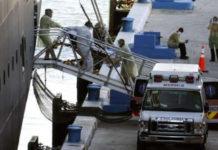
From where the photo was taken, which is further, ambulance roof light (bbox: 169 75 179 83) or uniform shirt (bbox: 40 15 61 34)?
uniform shirt (bbox: 40 15 61 34)

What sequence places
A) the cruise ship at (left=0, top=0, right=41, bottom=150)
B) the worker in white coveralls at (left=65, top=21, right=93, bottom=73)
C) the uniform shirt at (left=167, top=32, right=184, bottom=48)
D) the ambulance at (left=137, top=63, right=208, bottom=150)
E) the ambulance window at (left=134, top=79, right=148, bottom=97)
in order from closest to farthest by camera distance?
the cruise ship at (left=0, top=0, right=41, bottom=150), the ambulance at (left=137, top=63, right=208, bottom=150), the ambulance window at (left=134, top=79, right=148, bottom=97), the worker in white coveralls at (left=65, top=21, right=93, bottom=73), the uniform shirt at (left=167, top=32, right=184, bottom=48)

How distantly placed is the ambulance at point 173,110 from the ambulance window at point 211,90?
175 centimetres

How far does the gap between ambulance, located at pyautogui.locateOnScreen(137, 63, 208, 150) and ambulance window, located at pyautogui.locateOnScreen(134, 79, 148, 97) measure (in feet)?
6.29

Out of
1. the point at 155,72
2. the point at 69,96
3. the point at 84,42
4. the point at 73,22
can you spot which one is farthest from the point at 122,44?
the point at 73,22

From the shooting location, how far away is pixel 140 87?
2544 centimetres

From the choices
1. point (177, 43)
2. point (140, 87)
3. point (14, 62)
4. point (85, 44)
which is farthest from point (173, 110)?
point (177, 43)

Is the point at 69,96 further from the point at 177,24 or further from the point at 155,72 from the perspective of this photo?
the point at 155,72

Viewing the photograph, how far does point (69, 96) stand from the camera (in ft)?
183

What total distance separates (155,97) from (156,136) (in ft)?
3.30

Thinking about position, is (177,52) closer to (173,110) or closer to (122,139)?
(122,139)

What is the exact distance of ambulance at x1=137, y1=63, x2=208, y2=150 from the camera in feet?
73.6

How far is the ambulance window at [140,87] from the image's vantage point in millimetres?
25359

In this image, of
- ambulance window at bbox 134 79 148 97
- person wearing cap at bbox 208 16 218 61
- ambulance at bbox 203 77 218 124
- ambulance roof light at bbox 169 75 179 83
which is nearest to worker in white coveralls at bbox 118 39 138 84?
ambulance window at bbox 134 79 148 97

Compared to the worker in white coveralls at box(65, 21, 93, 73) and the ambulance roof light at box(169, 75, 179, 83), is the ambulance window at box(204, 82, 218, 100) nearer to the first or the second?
the ambulance roof light at box(169, 75, 179, 83)
